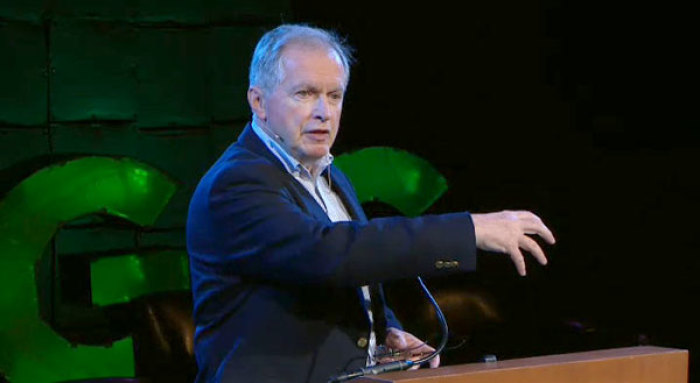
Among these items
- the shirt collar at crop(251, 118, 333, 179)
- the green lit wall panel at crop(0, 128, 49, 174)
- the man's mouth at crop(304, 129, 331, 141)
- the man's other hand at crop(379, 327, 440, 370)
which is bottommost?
the man's other hand at crop(379, 327, 440, 370)

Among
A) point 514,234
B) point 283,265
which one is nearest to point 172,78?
point 283,265

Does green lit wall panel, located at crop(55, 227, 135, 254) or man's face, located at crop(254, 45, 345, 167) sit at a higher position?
man's face, located at crop(254, 45, 345, 167)

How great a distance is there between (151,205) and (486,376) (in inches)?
111

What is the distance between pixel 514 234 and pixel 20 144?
280 cm

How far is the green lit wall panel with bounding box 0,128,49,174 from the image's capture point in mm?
3941

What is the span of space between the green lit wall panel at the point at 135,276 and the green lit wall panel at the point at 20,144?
502 millimetres

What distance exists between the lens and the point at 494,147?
4.91 meters

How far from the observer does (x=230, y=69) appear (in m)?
4.40

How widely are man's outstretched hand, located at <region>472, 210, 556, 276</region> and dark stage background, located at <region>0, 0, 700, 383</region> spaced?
2.66 metres

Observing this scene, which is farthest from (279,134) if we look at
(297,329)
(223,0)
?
(223,0)

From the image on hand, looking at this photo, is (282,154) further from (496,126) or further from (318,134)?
(496,126)

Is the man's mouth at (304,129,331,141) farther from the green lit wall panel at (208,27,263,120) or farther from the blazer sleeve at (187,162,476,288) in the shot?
the green lit wall panel at (208,27,263,120)

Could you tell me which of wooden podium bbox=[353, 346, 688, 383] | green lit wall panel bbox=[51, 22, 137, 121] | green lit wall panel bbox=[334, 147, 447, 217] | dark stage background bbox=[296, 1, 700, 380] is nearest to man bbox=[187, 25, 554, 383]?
wooden podium bbox=[353, 346, 688, 383]

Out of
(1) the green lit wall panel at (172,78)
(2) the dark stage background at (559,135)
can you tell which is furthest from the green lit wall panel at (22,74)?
(2) the dark stage background at (559,135)
